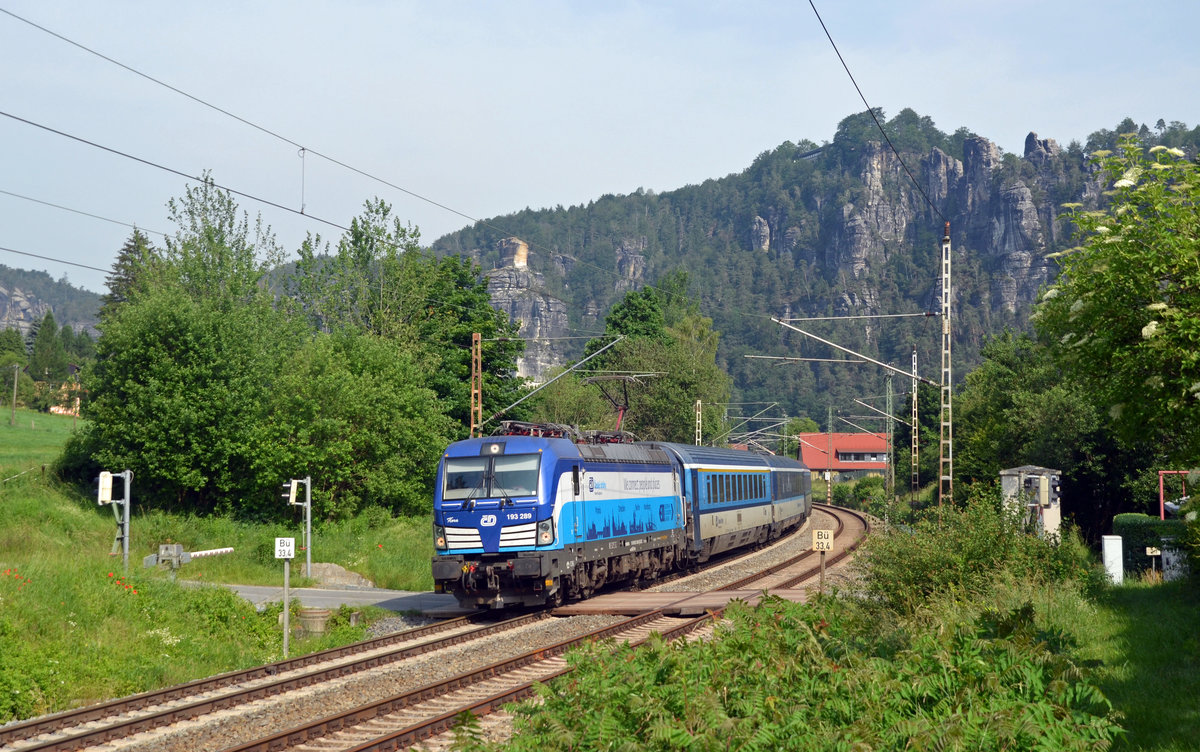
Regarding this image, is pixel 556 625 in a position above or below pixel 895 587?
below

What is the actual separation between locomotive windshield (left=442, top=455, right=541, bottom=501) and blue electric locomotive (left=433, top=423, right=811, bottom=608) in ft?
0.07

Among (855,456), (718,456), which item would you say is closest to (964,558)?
(718,456)

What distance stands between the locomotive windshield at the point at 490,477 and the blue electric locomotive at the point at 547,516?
2cm

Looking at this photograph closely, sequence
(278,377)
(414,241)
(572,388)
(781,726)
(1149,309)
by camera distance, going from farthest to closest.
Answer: (572,388)
(414,241)
(278,377)
(1149,309)
(781,726)

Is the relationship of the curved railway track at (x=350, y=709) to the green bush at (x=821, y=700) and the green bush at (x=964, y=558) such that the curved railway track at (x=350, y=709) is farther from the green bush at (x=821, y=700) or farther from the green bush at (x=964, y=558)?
the green bush at (x=964, y=558)

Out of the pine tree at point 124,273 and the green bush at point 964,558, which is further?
the pine tree at point 124,273

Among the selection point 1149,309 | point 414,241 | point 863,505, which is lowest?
point 863,505

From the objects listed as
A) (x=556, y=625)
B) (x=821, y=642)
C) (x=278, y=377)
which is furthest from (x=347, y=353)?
(x=821, y=642)

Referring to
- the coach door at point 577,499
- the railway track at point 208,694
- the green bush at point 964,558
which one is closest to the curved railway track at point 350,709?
the railway track at point 208,694

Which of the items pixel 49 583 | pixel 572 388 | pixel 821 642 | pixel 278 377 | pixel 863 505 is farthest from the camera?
pixel 863 505

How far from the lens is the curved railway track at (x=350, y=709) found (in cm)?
1096

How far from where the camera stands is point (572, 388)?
65.2 m

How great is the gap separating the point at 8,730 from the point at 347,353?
93.1ft

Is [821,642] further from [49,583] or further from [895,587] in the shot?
[49,583]
